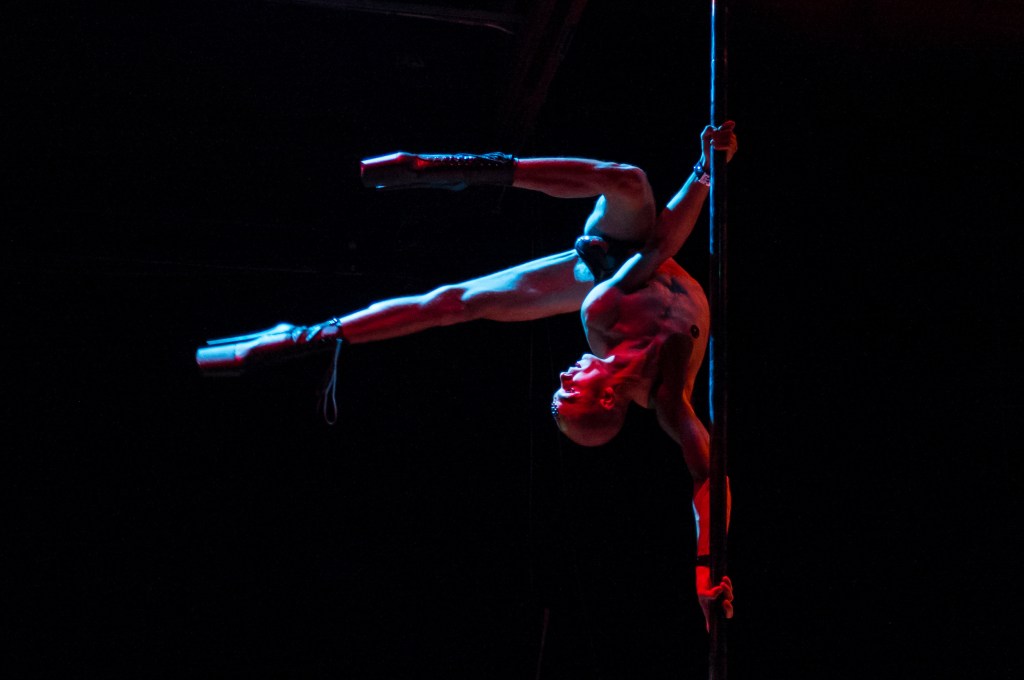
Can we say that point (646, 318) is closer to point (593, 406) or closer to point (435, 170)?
point (593, 406)

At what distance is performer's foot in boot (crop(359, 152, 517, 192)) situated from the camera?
265 centimetres

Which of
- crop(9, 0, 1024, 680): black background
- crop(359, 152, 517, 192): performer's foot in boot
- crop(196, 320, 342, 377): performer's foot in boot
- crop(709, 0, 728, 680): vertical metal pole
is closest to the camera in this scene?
crop(709, 0, 728, 680): vertical metal pole

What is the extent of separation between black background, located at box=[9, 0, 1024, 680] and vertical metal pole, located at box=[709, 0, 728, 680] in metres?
1.16

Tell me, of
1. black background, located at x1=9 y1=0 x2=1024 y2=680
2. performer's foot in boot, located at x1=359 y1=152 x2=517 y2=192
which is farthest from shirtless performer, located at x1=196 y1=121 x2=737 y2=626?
black background, located at x1=9 y1=0 x2=1024 y2=680

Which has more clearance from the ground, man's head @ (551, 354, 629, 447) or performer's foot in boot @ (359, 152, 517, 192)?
performer's foot in boot @ (359, 152, 517, 192)

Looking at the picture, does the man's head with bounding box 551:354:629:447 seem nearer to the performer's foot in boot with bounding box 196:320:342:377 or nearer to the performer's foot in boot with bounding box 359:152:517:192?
the performer's foot in boot with bounding box 359:152:517:192

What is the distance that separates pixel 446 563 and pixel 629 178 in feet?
6.47

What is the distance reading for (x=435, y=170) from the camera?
2.67 metres

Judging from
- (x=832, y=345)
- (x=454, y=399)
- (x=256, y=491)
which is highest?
(x=832, y=345)

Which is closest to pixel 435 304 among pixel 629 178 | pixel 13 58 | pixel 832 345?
pixel 629 178

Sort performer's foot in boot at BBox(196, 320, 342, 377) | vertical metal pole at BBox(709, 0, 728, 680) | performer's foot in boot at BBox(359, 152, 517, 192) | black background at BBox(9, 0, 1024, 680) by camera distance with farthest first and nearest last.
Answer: black background at BBox(9, 0, 1024, 680)
performer's foot in boot at BBox(196, 320, 342, 377)
performer's foot in boot at BBox(359, 152, 517, 192)
vertical metal pole at BBox(709, 0, 728, 680)

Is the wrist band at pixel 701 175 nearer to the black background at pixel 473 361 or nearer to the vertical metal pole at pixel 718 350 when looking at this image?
the vertical metal pole at pixel 718 350

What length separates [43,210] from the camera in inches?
160

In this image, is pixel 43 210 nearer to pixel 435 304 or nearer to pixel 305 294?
pixel 305 294
